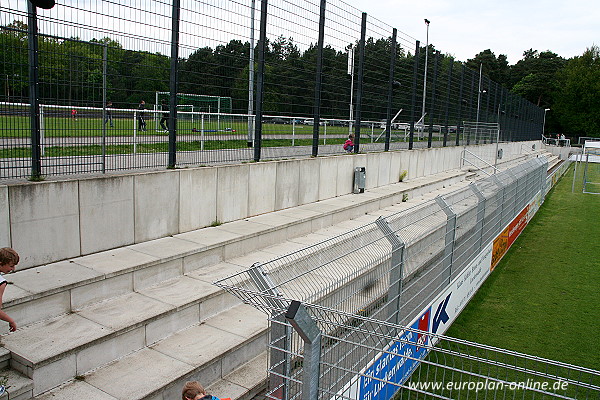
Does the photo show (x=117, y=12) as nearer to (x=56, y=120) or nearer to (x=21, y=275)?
(x=56, y=120)

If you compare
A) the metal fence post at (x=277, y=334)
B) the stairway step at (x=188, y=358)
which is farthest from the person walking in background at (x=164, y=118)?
the metal fence post at (x=277, y=334)

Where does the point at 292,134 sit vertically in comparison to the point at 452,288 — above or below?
above

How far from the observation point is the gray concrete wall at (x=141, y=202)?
5.96 meters

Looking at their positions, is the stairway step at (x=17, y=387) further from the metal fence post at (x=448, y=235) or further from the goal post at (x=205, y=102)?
the goal post at (x=205, y=102)

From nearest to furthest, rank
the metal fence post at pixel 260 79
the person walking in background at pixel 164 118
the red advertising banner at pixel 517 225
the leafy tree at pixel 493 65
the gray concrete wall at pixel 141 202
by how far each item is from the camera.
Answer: the gray concrete wall at pixel 141 202 < the person walking in background at pixel 164 118 < the metal fence post at pixel 260 79 < the red advertising banner at pixel 517 225 < the leafy tree at pixel 493 65

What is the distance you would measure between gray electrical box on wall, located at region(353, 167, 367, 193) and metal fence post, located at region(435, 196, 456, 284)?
271 inches

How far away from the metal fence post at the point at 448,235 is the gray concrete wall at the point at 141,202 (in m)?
3.94

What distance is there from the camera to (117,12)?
7.26m

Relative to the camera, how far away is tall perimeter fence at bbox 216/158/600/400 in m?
2.91

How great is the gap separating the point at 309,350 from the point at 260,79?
835 centimetres

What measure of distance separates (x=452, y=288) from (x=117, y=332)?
167 inches

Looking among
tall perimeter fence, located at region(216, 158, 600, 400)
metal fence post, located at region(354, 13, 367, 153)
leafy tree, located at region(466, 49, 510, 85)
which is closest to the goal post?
tall perimeter fence, located at region(216, 158, 600, 400)

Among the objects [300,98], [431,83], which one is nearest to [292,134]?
[300,98]

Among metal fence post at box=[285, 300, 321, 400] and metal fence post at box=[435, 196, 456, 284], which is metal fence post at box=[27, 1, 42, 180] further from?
metal fence post at box=[435, 196, 456, 284]
